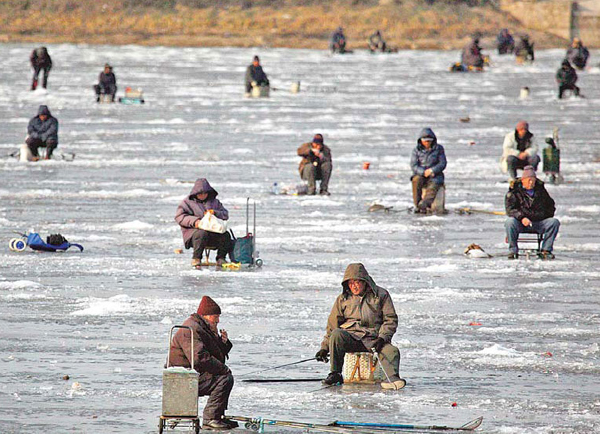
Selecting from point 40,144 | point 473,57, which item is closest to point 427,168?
point 40,144

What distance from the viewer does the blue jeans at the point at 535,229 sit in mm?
16656

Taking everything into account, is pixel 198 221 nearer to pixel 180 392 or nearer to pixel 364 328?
pixel 364 328

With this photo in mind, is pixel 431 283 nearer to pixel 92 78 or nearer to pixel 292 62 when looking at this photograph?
pixel 92 78

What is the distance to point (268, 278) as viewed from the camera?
1544 centimetres

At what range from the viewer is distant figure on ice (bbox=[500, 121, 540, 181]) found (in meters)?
23.9

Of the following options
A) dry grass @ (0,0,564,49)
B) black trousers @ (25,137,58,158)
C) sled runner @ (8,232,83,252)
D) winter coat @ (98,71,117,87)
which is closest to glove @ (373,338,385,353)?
sled runner @ (8,232,83,252)

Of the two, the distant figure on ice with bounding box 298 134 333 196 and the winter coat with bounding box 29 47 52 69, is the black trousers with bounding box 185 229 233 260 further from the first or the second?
the winter coat with bounding box 29 47 52 69

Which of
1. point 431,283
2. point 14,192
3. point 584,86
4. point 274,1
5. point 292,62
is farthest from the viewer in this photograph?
point 274,1

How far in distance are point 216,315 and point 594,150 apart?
21688 millimetres

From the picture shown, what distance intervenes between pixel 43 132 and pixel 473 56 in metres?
32.4

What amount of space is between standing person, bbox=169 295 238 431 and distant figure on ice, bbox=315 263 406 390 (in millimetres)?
1356

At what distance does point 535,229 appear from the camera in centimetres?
1675

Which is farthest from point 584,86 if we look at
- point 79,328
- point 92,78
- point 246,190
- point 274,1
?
point 274,1

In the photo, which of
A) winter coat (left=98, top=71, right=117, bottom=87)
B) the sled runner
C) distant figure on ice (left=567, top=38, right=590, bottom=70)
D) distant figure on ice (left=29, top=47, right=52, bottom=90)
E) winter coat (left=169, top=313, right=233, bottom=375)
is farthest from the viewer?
distant figure on ice (left=567, top=38, right=590, bottom=70)
